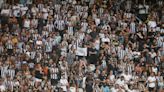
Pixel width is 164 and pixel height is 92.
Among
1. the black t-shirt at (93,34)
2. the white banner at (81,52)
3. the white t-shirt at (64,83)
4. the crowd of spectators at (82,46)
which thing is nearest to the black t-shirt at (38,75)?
the crowd of spectators at (82,46)

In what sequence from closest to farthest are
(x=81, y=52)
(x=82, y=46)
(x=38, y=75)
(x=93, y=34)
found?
(x=38, y=75), (x=81, y=52), (x=82, y=46), (x=93, y=34)

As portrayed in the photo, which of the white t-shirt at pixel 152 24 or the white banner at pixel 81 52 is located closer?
the white banner at pixel 81 52

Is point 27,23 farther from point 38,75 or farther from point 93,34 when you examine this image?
point 93,34

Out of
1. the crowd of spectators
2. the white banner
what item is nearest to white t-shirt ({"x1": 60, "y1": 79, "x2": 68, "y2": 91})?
the crowd of spectators

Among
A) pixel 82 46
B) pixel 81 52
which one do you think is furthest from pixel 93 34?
pixel 81 52

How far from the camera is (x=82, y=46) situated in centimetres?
2523

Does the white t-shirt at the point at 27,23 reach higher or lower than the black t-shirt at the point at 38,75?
higher

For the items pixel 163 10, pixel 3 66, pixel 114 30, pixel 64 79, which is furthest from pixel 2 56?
pixel 163 10

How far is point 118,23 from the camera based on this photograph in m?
26.0

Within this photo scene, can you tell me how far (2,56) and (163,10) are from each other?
646 centimetres

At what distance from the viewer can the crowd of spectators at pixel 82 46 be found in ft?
80.0

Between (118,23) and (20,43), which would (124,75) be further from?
(20,43)

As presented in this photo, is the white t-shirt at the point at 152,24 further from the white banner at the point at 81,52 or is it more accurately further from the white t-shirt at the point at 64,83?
the white t-shirt at the point at 64,83

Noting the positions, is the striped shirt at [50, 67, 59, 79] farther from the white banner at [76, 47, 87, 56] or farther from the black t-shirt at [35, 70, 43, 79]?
the white banner at [76, 47, 87, 56]
